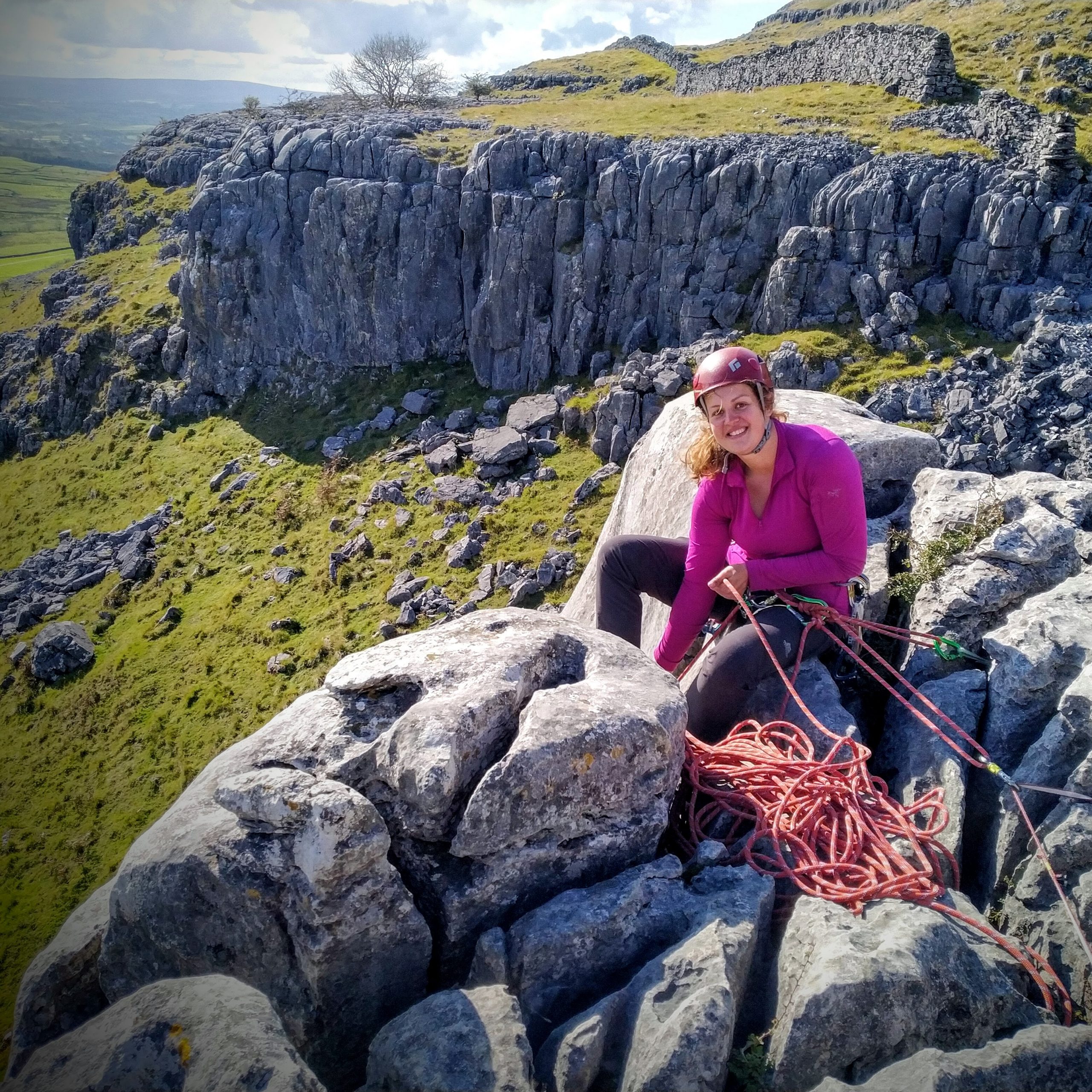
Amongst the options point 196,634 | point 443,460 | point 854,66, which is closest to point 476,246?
point 443,460

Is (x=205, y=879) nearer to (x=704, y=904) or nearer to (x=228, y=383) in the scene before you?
(x=704, y=904)

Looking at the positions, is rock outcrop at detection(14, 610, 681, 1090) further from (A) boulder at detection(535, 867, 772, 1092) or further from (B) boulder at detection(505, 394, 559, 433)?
→ (B) boulder at detection(505, 394, 559, 433)

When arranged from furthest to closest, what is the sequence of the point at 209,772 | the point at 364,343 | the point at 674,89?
the point at 674,89 < the point at 364,343 < the point at 209,772

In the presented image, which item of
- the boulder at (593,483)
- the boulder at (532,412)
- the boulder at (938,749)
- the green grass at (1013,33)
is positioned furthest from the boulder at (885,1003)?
the green grass at (1013,33)

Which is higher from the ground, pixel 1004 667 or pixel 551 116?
pixel 551 116

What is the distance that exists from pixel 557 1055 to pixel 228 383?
2195 inches

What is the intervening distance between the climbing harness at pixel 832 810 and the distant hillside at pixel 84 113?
16140 millimetres

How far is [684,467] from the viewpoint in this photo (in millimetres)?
11219

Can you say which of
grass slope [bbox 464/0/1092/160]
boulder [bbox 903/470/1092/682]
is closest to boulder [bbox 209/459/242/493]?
grass slope [bbox 464/0/1092/160]

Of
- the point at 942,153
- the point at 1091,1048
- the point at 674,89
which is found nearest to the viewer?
the point at 1091,1048

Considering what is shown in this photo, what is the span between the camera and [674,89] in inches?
2482

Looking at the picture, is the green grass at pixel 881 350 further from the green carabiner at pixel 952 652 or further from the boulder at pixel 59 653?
the boulder at pixel 59 653

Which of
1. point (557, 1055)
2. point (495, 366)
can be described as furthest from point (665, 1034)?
point (495, 366)

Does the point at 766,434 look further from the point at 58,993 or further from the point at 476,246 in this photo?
the point at 476,246
